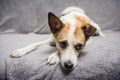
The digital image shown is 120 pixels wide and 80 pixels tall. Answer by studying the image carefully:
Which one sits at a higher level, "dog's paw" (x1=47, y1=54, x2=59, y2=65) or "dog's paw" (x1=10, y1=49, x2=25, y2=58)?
"dog's paw" (x1=10, y1=49, x2=25, y2=58)

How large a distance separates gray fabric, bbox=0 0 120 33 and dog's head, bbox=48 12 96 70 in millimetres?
716

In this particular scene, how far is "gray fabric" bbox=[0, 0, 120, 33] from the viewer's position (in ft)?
6.86

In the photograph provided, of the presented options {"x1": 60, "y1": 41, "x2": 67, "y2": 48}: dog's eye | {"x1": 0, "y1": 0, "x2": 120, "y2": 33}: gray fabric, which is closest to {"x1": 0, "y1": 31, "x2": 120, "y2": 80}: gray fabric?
{"x1": 60, "y1": 41, "x2": 67, "y2": 48}: dog's eye

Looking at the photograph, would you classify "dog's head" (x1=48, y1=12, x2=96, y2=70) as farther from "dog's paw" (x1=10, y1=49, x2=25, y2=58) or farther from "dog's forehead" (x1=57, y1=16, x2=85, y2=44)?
"dog's paw" (x1=10, y1=49, x2=25, y2=58)

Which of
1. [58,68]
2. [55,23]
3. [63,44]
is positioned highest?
[55,23]

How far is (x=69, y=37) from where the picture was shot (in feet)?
4.36

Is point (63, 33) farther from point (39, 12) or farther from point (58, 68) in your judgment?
point (39, 12)

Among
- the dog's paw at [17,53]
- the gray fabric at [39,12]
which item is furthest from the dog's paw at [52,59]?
the gray fabric at [39,12]

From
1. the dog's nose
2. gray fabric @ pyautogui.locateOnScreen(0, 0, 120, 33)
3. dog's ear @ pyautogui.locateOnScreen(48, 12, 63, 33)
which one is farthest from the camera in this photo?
gray fabric @ pyautogui.locateOnScreen(0, 0, 120, 33)

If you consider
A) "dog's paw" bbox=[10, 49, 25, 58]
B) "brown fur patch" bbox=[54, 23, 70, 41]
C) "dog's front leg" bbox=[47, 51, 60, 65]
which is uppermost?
"brown fur patch" bbox=[54, 23, 70, 41]

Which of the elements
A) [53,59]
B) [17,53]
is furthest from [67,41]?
[17,53]

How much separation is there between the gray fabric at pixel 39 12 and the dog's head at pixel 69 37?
716mm

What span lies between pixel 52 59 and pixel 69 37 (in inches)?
7.6

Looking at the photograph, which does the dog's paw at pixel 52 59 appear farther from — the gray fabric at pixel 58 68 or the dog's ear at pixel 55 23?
the dog's ear at pixel 55 23
